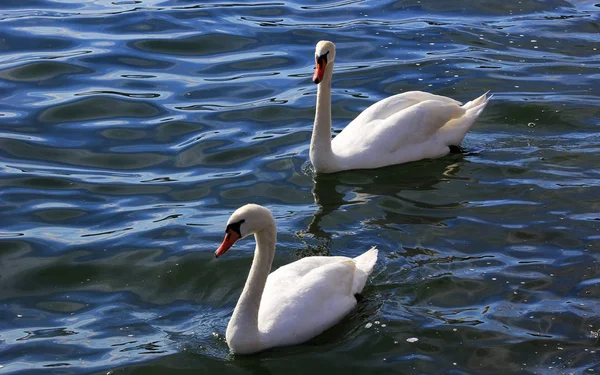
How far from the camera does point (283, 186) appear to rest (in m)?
12.3

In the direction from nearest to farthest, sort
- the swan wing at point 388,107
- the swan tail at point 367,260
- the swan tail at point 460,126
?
the swan tail at point 367,260
the swan wing at point 388,107
the swan tail at point 460,126

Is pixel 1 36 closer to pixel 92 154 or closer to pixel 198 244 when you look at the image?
pixel 92 154

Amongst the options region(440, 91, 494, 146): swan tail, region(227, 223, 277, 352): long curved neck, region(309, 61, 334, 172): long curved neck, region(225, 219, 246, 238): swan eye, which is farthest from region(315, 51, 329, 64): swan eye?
region(225, 219, 246, 238): swan eye

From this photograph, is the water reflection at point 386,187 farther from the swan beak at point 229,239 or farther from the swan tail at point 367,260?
the swan beak at point 229,239

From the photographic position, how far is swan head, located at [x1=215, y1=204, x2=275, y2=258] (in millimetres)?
8523

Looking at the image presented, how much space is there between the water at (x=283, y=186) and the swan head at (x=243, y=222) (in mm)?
876

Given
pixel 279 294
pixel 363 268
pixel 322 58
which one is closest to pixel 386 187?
pixel 322 58

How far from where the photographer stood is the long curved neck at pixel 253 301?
28.2ft

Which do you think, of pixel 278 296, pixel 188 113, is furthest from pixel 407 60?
pixel 278 296

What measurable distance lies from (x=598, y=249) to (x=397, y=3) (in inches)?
369

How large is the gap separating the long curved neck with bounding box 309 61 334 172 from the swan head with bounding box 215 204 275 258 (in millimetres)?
3745

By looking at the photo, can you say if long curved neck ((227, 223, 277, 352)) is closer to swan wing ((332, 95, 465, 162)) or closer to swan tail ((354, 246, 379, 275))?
swan tail ((354, 246, 379, 275))

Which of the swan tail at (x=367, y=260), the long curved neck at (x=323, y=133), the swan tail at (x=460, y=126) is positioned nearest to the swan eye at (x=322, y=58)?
the long curved neck at (x=323, y=133)

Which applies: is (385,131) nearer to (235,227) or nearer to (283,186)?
(283,186)
